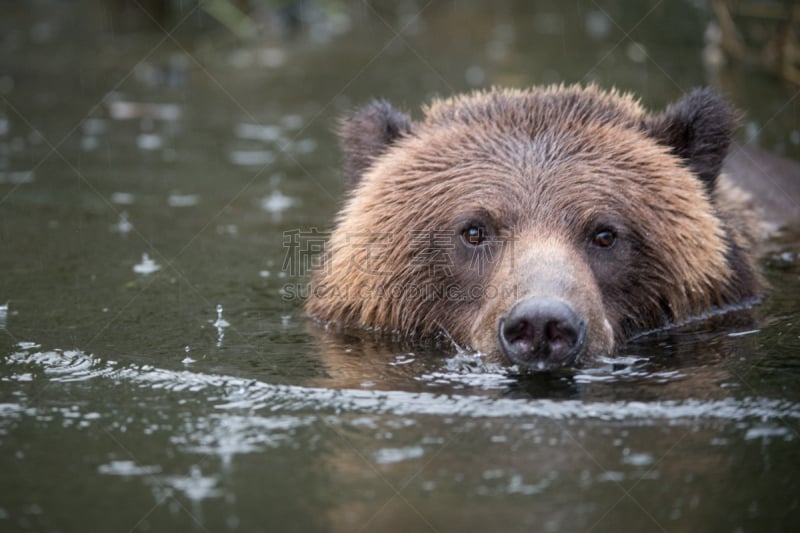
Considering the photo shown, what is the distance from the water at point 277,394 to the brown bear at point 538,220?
0.79ft

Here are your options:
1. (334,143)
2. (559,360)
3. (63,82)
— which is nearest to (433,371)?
(559,360)

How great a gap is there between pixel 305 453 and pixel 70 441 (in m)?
1.19

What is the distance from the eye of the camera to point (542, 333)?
5.66 metres

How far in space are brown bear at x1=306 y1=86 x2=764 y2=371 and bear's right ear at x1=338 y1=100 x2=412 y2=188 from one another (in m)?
0.02

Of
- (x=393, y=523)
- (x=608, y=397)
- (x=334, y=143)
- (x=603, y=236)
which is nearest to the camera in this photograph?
(x=393, y=523)

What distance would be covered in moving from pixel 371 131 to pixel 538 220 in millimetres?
1686

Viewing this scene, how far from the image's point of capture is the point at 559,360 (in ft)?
18.8

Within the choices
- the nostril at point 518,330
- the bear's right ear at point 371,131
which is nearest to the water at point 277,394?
the nostril at point 518,330

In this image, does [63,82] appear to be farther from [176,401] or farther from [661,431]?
[661,431]

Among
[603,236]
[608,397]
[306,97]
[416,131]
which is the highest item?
[306,97]

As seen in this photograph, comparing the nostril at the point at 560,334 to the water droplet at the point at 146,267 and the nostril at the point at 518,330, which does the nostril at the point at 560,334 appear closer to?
the nostril at the point at 518,330

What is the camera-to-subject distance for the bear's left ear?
714cm

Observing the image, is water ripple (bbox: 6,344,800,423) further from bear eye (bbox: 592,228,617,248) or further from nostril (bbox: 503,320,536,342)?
bear eye (bbox: 592,228,617,248)

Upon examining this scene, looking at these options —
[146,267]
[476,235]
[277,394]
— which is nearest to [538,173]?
[476,235]
